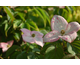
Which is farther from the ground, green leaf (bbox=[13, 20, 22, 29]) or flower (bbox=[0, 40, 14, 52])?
green leaf (bbox=[13, 20, 22, 29])

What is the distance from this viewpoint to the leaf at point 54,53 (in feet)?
1.53

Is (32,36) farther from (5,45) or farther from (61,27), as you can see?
(5,45)

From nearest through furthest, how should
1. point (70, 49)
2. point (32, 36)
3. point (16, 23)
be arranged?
point (70, 49), point (32, 36), point (16, 23)

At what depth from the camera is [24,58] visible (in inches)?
20.9

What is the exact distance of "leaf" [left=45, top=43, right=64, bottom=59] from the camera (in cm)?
47

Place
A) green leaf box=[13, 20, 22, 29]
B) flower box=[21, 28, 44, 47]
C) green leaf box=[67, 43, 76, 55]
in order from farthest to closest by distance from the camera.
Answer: green leaf box=[13, 20, 22, 29] < flower box=[21, 28, 44, 47] < green leaf box=[67, 43, 76, 55]

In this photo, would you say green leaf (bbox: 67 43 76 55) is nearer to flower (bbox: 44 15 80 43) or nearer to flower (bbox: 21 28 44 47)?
flower (bbox: 44 15 80 43)

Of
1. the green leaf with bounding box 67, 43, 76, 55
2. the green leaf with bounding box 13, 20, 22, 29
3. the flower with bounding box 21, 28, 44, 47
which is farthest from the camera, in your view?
the green leaf with bounding box 13, 20, 22, 29

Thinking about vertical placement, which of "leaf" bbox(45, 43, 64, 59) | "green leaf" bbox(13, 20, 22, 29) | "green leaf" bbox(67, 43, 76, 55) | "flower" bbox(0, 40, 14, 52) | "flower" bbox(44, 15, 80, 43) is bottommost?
"flower" bbox(0, 40, 14, 52)

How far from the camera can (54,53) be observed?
476 mm

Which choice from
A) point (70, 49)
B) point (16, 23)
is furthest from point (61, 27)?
point (16, 23)

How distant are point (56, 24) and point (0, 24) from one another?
48 cm

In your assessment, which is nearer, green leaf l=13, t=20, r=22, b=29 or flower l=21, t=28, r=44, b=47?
flower l=21, t=28, r=44, b=47

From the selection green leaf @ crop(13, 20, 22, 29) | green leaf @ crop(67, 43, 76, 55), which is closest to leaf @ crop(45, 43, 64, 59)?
green leaf @ crop(67, 43, 76, 55)
